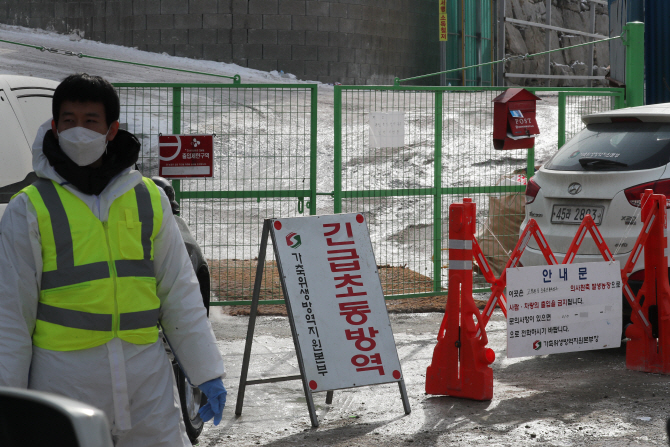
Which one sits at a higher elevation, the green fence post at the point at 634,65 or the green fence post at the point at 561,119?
the green fence post at the point at 634,65

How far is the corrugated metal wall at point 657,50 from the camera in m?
12.5

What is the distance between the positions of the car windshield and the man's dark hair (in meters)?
4.49

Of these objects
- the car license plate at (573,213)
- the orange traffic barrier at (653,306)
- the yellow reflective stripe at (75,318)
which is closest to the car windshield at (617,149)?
the car license plate at (573,213)

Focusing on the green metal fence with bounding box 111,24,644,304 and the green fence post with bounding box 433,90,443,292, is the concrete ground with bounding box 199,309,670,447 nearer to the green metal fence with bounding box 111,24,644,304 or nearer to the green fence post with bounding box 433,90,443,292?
the green metal fence with bounding box 111,24,644,304

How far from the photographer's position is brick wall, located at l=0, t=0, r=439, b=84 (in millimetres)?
19484

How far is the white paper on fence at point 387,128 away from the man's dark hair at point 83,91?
550cm

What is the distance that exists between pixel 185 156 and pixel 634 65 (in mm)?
5306

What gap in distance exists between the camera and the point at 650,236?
5.75 meters

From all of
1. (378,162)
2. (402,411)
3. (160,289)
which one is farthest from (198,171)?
(160,289)

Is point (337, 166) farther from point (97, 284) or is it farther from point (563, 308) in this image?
point (97, 284)

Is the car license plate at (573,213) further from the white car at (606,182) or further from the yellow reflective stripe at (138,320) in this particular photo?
the yellow reflective stripe at (138,320)

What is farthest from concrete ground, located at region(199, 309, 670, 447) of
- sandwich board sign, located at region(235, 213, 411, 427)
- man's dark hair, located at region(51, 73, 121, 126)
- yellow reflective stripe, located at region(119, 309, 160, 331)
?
man's dark hair, located at region(51, 73, 121, 126)

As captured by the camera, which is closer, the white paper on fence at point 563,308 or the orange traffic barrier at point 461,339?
the orange traffic barrier at point 461,339

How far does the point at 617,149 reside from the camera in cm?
627
